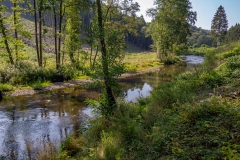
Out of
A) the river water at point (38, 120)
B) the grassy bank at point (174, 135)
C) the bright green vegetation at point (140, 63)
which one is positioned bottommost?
the river water at point (38, 120)

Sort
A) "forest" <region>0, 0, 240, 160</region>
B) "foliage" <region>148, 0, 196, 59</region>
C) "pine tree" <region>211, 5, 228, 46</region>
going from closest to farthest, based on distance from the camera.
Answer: "forest" <region>0, 0, 240, 160</region> → "foliage" <region>148, 0, 196, 59</region> → "pine tree" <region>211, 5, 228, 46</region>

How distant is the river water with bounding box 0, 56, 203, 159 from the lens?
8.01m

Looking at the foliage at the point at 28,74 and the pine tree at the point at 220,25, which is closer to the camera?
the foliage at the point at 28,74

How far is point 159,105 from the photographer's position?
9.02 m

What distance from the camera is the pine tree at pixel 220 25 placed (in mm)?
64312

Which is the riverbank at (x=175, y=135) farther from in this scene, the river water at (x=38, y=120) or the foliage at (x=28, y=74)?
the foliage at (x=28, y=74)

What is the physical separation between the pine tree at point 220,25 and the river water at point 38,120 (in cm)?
6011

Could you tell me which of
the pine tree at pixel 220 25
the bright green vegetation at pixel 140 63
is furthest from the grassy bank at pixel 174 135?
the pine tree at pixel 220 25

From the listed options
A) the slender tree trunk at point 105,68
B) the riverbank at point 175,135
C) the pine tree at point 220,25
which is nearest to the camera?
the riverbank at point 175,135

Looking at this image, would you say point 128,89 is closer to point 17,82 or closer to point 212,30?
point 17,82

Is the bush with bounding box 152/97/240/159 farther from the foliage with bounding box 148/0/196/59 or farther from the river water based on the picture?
the foliage with bounding box 148/0/196/59

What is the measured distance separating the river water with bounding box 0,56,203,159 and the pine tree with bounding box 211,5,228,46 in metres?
60.1

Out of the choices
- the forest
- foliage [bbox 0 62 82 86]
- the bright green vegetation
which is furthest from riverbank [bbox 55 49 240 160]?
the bright green vegetation

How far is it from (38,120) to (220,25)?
2641 inches
